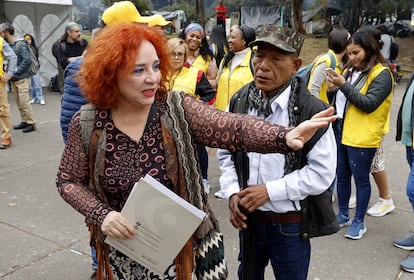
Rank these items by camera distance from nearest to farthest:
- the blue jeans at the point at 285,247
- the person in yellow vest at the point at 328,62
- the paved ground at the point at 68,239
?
the blue jeans at the point at 285,247 < the paved ground at the point at 68,239 < the person in yellow vest at the point at 328,62

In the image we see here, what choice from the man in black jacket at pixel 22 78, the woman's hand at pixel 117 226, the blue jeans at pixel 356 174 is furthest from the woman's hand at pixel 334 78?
the man in black jacket at pixel 22 78

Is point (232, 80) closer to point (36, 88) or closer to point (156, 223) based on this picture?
point (156, 223)

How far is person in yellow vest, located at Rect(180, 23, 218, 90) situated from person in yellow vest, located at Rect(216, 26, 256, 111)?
0.59ft

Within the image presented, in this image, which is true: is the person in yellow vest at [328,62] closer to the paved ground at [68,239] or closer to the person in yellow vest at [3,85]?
the paved ground at [68,239]

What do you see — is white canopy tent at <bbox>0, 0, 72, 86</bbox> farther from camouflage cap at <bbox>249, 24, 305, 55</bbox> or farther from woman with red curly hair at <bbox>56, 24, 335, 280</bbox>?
woman with red curly hair at <bbox>56, 24, 335, 280</bbox>

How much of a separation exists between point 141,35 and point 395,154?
5.56 metres

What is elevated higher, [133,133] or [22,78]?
[133,133]

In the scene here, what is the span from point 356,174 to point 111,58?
266cm

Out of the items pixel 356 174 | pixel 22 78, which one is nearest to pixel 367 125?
pixel 356 174

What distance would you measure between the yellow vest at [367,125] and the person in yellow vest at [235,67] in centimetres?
125

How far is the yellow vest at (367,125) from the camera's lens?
11.8ft

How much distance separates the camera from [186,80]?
4242 millimetres

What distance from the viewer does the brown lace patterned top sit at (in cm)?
175

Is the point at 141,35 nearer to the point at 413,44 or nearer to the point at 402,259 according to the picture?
the point at 402,259
